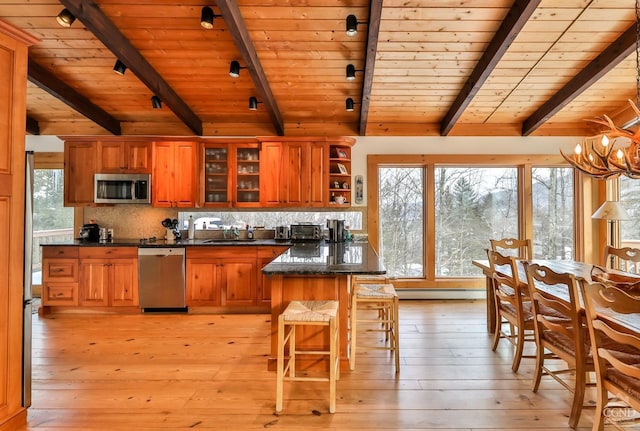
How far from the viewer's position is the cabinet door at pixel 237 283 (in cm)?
452

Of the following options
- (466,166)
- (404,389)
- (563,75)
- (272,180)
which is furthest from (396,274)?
(563,75)

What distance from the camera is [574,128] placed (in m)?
5.18

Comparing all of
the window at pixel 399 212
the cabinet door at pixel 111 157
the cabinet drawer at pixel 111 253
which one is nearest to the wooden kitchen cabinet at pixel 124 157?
the cabinet door at pixel 111 157

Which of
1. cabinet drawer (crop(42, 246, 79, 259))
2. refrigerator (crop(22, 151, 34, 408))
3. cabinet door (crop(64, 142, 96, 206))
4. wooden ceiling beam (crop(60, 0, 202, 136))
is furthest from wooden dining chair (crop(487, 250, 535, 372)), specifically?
cabinet door (crop(64, 142, 96, 206))

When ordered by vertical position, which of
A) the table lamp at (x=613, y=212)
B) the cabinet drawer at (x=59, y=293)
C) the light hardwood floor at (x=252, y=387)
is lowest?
the light hardwood floor at (x=252, y=387)

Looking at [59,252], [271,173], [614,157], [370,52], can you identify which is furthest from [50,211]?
[614,157]

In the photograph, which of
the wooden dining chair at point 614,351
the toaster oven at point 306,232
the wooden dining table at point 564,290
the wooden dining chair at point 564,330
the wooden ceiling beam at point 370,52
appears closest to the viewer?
the wooden dining chair at point 614,351

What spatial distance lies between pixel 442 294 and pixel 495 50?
333 cm

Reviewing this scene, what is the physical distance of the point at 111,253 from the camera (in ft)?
14.7

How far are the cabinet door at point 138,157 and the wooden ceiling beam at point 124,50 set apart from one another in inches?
27.1

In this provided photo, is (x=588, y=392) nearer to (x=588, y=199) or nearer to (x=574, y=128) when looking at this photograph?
(x=588, y=199)

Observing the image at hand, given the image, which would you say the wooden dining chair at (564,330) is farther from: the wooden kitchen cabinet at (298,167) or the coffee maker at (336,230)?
the wooden kitchen cabinet at (298,167)

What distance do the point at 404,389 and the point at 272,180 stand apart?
3233mm

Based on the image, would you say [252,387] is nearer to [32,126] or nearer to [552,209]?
[552,209]
